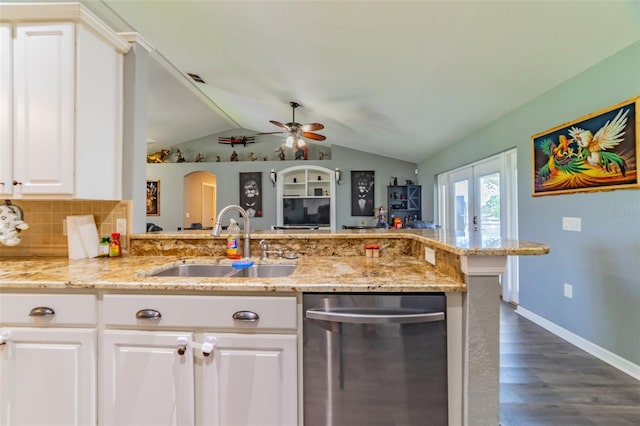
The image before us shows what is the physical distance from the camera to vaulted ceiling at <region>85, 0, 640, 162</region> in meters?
1.94

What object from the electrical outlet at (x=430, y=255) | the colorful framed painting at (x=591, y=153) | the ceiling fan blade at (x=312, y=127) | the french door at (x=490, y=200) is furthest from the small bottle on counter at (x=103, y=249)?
the colorful framed painting at (x=591, y=153)

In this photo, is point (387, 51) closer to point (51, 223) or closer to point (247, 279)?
point (247, 279)

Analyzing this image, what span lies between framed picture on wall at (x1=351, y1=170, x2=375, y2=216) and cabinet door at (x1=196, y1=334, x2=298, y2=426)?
19.7 feet

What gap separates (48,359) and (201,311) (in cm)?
72

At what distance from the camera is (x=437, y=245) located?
135 centimetres

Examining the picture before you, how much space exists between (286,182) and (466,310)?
6.43 m

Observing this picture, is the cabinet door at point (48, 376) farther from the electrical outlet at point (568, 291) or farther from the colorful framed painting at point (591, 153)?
the electrical outlet at point (568, 291)

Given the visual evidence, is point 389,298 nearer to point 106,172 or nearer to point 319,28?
point 106,172

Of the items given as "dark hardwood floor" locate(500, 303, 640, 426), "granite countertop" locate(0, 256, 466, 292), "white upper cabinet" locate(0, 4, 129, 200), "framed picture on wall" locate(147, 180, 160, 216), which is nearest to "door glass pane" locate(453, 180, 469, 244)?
"dark hardwood floor" locate(500, 303, 640, 426)

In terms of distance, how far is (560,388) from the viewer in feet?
6.31

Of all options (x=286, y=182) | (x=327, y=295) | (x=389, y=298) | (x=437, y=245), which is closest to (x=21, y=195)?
(x=327, y=295)

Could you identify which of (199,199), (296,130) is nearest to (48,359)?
(296,130)

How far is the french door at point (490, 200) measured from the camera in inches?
138

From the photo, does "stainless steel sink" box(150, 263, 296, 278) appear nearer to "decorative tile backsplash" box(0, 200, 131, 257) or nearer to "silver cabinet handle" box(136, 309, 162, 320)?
"silver cabinet handle" box(136, 309, 162, 320)
